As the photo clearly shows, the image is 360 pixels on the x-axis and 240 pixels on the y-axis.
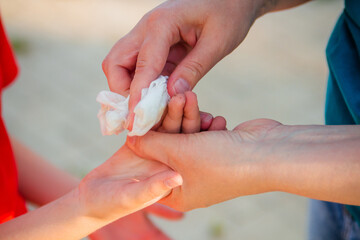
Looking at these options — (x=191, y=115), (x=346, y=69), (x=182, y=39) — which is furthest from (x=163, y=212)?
(x=346, y=69)

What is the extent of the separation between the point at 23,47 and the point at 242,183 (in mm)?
3149

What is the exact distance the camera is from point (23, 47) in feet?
12.0

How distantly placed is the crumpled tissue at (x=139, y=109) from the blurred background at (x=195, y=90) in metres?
1.48

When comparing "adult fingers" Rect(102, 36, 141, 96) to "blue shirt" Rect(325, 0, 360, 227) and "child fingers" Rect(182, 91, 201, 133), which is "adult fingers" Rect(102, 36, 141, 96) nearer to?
"child fingers" Rect(182, 91, 201, 133)

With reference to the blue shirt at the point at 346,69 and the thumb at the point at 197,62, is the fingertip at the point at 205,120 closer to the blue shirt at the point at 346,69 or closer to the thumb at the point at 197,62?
the thumb at the point at 197,62

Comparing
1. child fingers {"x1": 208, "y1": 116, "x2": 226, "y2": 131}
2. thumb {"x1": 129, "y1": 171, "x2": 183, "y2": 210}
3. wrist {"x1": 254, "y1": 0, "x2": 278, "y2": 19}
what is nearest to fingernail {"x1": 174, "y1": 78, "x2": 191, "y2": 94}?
child fingers {"x1": 208, "y1": 116, "x2": 226, "y2": 131}

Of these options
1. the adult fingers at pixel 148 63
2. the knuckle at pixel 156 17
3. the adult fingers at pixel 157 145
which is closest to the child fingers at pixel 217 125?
the adult fingers at pixel 157 145

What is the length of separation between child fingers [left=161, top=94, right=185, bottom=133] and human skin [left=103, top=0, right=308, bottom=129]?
0.27 feet

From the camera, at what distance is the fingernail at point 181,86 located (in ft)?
3.89

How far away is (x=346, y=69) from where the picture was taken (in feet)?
4.04

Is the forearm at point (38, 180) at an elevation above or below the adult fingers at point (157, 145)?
below

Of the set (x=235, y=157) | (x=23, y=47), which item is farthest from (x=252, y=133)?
(x=23, y=47)

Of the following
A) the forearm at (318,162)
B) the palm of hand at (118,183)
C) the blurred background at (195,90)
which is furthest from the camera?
the blurred background at (195,90)

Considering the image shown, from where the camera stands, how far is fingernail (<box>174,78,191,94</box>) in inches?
46.7
